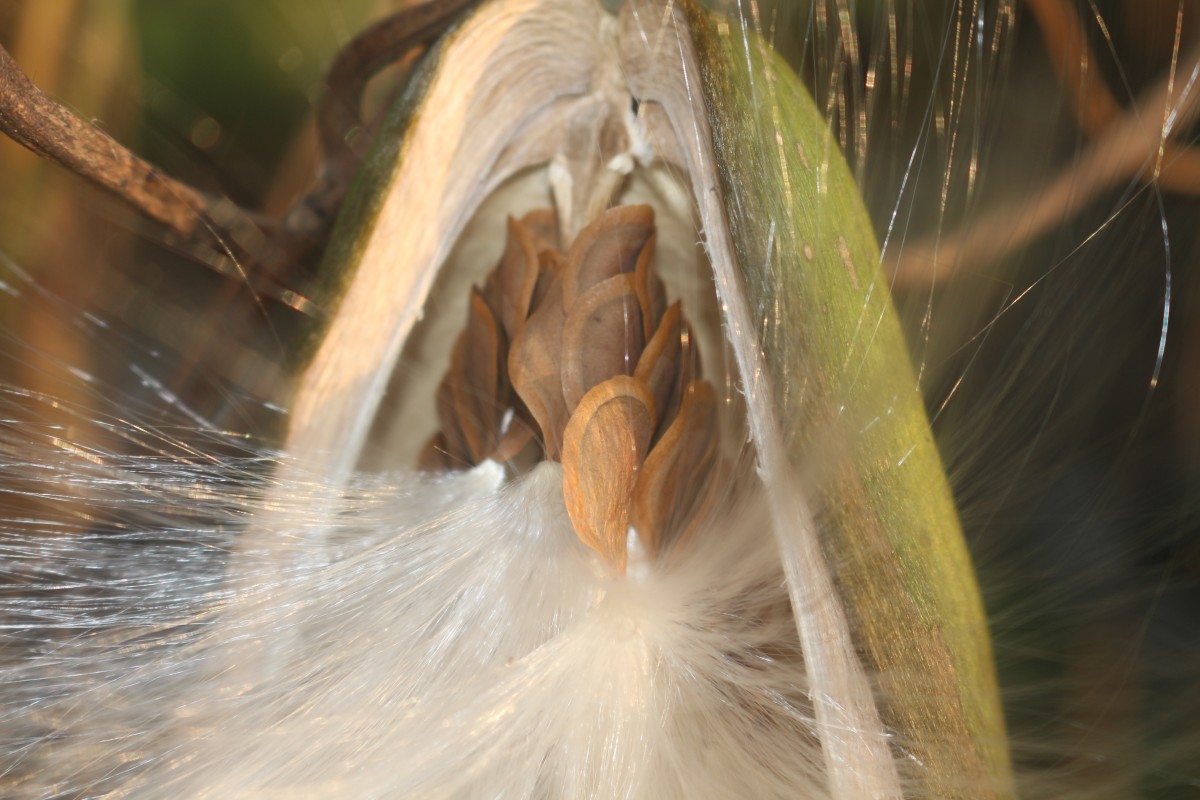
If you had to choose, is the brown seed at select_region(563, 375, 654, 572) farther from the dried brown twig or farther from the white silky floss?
the dried brown twig

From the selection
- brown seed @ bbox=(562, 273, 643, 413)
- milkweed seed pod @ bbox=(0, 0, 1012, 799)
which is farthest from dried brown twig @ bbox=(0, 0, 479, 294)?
brown seed @ bbox=(562, 273, 643, 413)

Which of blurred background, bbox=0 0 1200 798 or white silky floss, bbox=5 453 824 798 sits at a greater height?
blurred background, bbox=0 0 1200 798

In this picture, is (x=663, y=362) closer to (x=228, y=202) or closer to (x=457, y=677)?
(x=457, y=677)

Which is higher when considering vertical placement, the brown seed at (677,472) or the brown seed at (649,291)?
the brown seed at (649,291)

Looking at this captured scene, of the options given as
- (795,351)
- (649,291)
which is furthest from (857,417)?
(649,291)

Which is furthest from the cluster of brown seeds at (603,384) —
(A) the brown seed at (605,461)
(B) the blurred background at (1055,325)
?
(B) the blurred background at (1055,325)

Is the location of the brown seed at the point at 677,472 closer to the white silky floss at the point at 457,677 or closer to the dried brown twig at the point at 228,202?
the white silky floss at the point at 457,677

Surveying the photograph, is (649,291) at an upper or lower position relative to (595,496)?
upper

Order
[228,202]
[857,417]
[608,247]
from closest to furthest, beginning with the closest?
[857,417] < [608,247] < [228,202]
